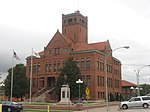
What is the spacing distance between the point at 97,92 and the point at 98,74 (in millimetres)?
4513

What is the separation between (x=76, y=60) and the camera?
2931 inches

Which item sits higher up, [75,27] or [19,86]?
[75,27]

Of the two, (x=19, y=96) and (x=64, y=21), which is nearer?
(x=19, y=96)

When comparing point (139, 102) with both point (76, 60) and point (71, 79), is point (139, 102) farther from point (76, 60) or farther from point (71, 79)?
point (76, 60)

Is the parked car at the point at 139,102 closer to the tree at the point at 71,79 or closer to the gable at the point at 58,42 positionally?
the tree at the point at 71,79

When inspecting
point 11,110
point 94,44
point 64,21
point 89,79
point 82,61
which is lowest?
point 11,110

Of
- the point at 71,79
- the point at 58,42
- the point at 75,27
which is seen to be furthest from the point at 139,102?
the point at 75,27

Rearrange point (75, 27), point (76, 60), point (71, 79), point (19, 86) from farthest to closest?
point (75, 27) → point (76, 60) → point (19, 86) → point (71, 79)

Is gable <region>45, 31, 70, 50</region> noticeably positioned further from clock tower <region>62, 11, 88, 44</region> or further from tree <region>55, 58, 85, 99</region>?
tree <region>55, 58, 85, 99</region>

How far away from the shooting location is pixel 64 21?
86812 millimetres

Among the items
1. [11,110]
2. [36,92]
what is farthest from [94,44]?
[11,110]

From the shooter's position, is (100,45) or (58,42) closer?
(58,42)

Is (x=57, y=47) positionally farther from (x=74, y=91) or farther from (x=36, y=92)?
(x=74, y=91)

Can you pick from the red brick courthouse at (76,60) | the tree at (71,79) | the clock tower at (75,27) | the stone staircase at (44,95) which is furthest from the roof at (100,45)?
the stone staircase at (44,95)
